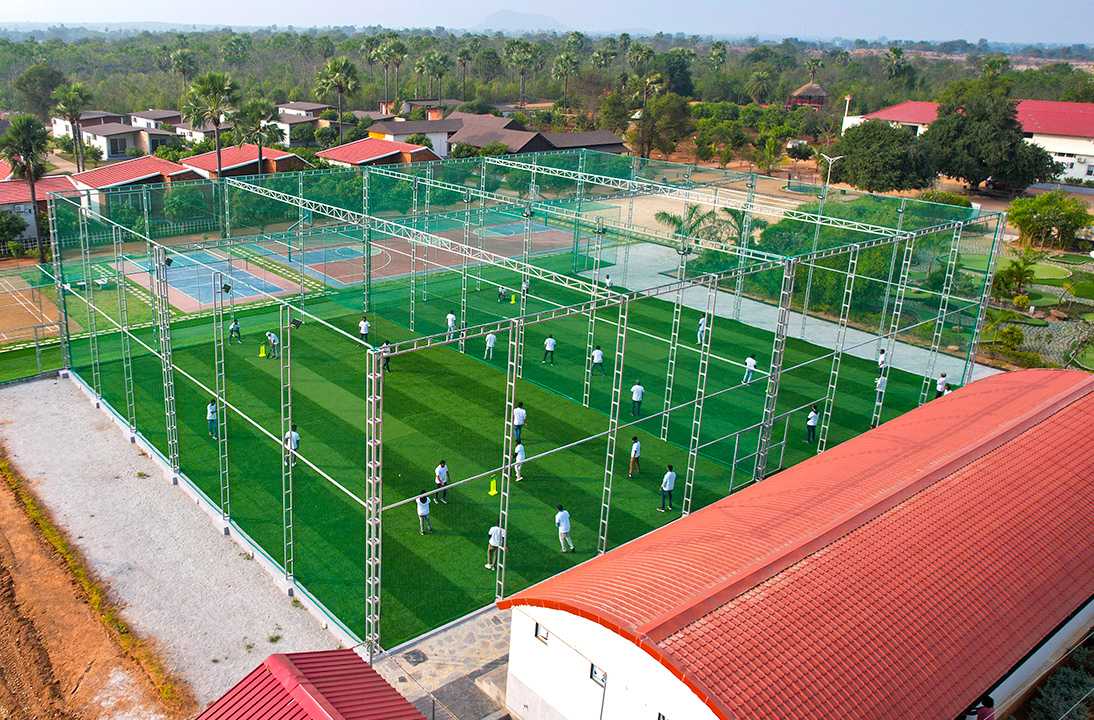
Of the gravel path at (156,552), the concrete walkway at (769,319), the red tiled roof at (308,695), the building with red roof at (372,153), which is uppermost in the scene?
the building with red roof at (372,153)

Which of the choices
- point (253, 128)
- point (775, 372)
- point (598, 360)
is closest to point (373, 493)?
point (775, 372)

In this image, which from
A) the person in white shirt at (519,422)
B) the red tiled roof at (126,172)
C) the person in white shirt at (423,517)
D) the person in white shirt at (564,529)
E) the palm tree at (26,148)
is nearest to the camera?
the person in white shirt at (564,529)

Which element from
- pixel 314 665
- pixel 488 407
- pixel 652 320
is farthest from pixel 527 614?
pixel 652 320

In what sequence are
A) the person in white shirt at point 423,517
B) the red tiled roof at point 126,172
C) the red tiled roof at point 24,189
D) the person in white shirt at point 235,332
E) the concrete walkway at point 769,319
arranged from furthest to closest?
the red tiled roof at point 126,172, the red tiled roof at point 24,189, the concrete walkway at point 769,319, the person in white shirt at point 235,332, the person in white shirt at point 423,517

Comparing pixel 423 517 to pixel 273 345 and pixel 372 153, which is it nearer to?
pixel 273 345

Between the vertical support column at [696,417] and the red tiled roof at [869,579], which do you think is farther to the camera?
the vertical support column at [696,417]

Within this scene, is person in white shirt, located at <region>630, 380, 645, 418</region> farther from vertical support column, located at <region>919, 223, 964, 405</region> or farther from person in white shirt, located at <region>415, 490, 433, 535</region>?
vertical support column, located at <region>919, 223, 964, 405</region>

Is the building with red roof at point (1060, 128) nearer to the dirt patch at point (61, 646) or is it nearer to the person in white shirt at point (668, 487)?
the person in white shirt at point (668, 487)

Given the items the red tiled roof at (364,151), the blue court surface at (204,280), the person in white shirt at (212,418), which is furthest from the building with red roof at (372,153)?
the person in white shirt at (212,418)

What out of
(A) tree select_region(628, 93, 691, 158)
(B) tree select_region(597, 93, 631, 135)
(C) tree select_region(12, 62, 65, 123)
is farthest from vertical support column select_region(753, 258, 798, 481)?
(C) tree select_region(12, 62, 65, 123)
